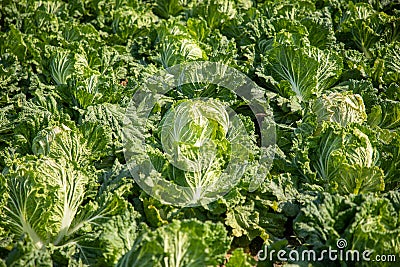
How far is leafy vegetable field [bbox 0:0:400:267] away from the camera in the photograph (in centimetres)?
444

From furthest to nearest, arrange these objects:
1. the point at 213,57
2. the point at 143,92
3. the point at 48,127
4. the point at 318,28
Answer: the point at 318,28 < the point at 213,57 < the point at 143,92 < the point at 48,127

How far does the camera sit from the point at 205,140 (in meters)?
5.40

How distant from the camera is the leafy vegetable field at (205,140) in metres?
4.44

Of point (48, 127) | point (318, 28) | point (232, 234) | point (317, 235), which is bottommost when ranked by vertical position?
point (232, 234)

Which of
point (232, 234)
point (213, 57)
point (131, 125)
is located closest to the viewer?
point (232, 234)

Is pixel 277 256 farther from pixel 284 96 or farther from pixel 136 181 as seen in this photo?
pixel 284 96

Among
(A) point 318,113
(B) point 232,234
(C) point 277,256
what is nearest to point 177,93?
(A) point 318,113

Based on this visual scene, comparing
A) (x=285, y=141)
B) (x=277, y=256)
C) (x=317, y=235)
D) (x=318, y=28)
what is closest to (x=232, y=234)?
(x=277, y=256)

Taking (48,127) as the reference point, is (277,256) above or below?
below

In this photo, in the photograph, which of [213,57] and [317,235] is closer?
[317,235]

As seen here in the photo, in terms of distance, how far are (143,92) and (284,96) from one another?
1984 millimetres

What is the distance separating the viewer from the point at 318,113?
6059 millimetres

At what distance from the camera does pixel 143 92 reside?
6.54m

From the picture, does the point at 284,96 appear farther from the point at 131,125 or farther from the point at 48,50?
the point at 48,50
